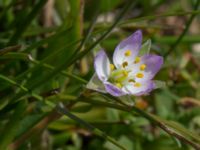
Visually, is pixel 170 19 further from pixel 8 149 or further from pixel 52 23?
pixel 8 149

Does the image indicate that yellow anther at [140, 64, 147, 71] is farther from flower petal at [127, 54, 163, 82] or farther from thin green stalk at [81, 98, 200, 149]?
thin green stalk at [81, 98, 200, 149]

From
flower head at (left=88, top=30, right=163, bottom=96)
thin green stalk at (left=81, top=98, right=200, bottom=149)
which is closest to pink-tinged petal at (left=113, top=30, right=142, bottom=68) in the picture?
flower head at (left=88, top=30, right=163, bottom=96)

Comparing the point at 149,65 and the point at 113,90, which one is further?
the point at 149,65

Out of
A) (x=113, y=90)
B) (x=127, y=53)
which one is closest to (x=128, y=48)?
(x=127, y=53)

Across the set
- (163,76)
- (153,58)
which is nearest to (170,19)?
(163,76)

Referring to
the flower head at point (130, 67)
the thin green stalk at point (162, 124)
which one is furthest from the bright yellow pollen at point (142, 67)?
the thin green stalk at point (162, 124)

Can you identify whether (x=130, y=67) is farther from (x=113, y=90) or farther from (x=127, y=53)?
(x=113, y=90)
